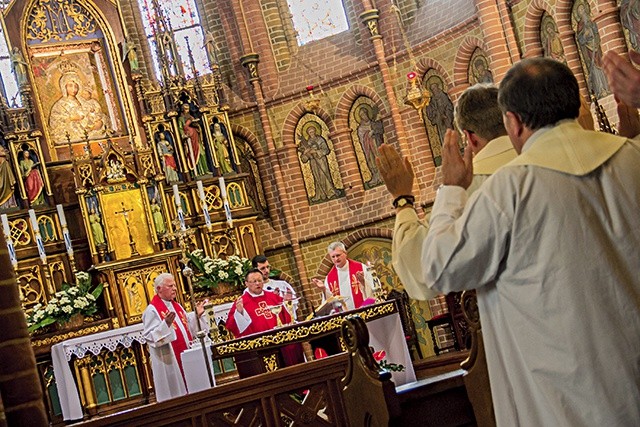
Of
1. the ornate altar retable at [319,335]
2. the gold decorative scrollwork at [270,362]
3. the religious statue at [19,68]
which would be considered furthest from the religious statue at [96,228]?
the ornate altar retable at [319,335]

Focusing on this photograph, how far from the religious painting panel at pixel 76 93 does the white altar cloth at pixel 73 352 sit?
4021 millimetres

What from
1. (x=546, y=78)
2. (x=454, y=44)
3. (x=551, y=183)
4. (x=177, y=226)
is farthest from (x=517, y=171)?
(x=454, y=44)

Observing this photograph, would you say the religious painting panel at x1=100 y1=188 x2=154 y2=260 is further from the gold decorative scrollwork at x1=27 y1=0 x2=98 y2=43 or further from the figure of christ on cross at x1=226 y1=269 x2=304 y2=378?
the figure of christ on cross at x1=226 y1=269 x2=304 y2=378

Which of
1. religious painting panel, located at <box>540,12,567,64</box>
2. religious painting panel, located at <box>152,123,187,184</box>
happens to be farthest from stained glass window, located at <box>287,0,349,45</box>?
religious painting panel, located at <box>540,12,567,64</box>

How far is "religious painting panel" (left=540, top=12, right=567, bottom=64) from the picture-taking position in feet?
50.1

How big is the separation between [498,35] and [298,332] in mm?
7549

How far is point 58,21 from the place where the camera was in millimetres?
17234

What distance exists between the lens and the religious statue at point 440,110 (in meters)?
17.5

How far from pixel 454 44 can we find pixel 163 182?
17.2 ft

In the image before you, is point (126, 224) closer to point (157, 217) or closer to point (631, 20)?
point (157, 217)

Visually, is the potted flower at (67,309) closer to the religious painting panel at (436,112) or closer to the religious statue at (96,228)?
the religious statue at (96,228)

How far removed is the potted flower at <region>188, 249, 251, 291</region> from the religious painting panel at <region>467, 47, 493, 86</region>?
4.76m

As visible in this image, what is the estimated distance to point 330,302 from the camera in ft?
34.9

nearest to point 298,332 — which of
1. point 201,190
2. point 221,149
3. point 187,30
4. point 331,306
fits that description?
point 331,306
